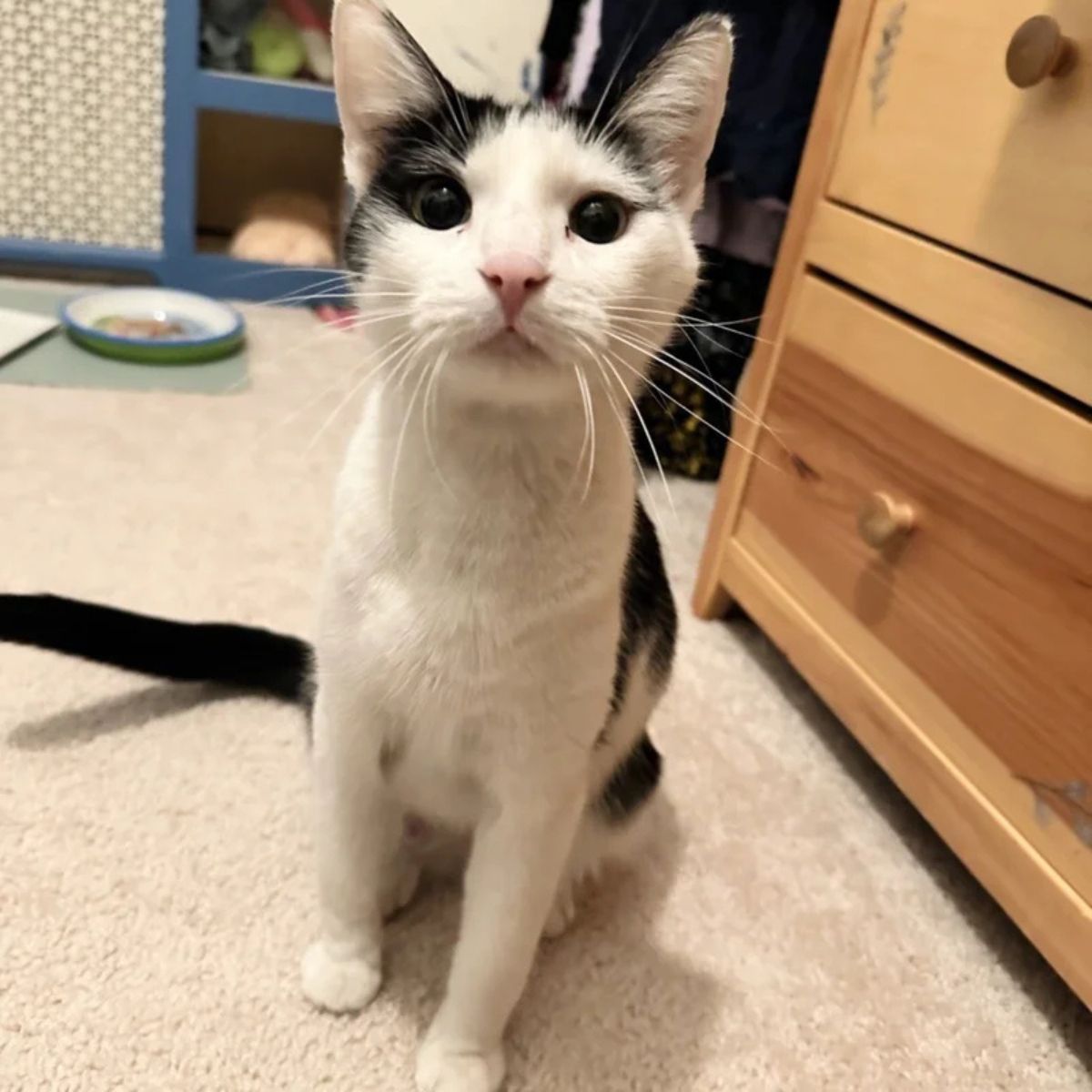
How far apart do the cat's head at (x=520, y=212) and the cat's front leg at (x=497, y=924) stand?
0.83 ft

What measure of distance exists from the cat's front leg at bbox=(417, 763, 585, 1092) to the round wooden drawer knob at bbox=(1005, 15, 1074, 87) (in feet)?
1.94

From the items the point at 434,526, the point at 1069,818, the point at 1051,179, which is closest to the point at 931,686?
the point at 1069,818

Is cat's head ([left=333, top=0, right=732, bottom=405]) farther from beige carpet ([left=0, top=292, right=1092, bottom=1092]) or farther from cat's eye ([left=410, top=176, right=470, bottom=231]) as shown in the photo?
beige carpet ([left=0, top=292, right=1092, bottom=1092])

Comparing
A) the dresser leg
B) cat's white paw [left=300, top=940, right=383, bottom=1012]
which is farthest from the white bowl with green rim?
cat's white paw [left=300, top=940, right=383, bottom=1012]

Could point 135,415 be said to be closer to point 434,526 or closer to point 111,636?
point 111,636

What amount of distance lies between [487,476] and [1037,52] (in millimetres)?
516

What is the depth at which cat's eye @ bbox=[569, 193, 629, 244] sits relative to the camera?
534mm

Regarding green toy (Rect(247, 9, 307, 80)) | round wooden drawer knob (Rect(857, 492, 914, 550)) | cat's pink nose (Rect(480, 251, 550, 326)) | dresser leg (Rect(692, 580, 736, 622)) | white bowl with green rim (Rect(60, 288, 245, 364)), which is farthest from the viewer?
green toy (Rect(247, 9, 307, 80))

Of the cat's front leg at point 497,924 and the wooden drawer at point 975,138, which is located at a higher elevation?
the wooden drawer at point 975,138

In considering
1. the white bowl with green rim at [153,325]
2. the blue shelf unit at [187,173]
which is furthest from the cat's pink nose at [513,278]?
the blue shelf unit at [187,173]

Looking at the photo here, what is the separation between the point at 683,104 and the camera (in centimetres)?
58

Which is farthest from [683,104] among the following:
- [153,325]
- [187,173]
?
[187,173]

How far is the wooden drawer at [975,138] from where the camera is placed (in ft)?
2.43

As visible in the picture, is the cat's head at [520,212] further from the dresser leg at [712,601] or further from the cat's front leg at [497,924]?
the dresser leg at [712,601]
